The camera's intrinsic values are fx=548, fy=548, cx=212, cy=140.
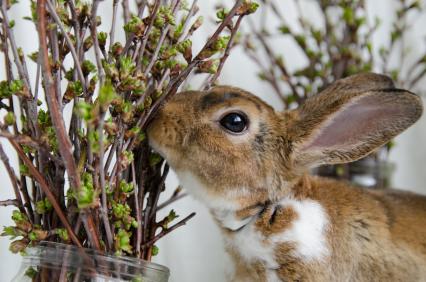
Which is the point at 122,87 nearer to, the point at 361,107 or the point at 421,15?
the point at 361,107

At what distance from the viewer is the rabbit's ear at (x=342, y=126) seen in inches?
27.3

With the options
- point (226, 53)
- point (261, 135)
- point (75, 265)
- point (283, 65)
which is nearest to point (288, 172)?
point (261, 135)

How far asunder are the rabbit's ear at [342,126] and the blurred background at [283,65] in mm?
207

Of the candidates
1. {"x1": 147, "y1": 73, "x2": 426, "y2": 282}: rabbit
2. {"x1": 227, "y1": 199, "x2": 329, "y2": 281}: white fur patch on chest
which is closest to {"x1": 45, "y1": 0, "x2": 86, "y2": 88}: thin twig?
{"x1": 147, "y1": 73, "x2": 426, "y2": 282}: rabbit

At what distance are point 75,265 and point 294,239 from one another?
284 millimetres

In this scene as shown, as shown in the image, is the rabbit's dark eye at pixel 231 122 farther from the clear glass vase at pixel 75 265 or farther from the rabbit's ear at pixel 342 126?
the clear glass vase at pixel 75 265

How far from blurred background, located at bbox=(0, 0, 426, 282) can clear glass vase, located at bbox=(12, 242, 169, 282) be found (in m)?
0.24

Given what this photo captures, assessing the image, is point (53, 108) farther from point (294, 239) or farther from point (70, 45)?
point (294, 239)

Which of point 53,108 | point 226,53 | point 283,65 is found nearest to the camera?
point 53,108

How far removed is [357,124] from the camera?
72 centimetres

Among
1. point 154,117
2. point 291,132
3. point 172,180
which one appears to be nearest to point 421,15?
point 172,180

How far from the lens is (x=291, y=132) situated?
73cm

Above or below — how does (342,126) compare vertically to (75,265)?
above

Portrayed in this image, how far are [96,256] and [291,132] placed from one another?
31 cm
